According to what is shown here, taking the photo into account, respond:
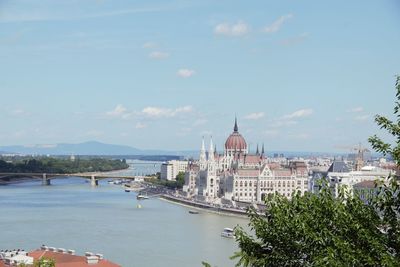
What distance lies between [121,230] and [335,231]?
388 inches

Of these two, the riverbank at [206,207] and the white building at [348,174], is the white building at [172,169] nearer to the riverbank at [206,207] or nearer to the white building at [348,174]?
the riverbank at [206,207]

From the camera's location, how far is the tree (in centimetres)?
354

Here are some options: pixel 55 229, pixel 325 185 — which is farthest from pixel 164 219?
pixel 325 185

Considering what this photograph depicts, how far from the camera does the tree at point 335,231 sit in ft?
11.6

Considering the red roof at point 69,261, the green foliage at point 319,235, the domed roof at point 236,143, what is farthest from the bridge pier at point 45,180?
the green foliage at point 319,235

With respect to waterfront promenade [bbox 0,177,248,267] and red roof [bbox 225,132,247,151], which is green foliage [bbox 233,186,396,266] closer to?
waterfront promenade [bbox 0,177,248,267]

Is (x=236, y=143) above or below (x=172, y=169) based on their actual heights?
above

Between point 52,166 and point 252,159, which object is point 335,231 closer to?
point 252,159

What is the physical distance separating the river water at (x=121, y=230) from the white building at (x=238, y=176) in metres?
2.44

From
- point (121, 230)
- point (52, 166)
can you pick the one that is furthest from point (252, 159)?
point (52, 166)

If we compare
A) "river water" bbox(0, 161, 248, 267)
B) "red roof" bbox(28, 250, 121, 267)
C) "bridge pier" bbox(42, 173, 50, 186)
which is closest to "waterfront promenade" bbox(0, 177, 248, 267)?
"river water" bbox(0, 161, 248, 267)

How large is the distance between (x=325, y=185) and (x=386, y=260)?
0.79 metres

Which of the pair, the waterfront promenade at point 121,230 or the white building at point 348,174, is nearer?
the waterfront promenade at point 121,230

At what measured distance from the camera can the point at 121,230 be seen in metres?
13.4
